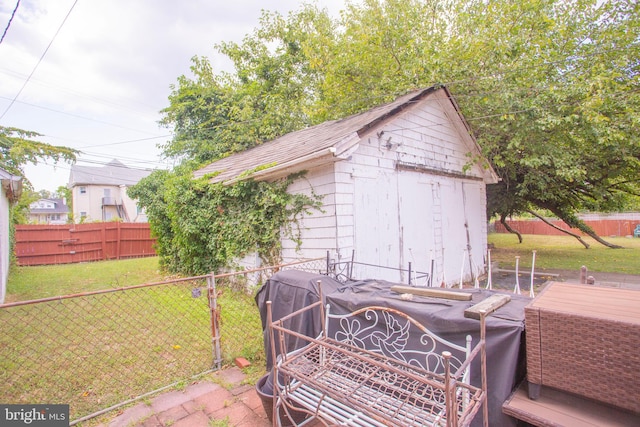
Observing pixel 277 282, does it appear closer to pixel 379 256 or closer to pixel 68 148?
pixel 379 256

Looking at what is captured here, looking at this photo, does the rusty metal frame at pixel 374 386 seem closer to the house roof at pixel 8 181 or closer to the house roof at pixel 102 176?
the house roof at pixel 8 181

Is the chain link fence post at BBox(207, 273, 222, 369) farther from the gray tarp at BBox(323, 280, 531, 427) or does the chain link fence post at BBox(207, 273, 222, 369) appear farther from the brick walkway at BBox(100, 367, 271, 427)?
the gray tarp at BBox(323, 280, 531, 427)

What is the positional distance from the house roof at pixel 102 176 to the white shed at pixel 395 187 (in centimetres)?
2550

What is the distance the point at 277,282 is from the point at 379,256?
306 centimetres

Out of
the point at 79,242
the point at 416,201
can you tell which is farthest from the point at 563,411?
the point at 79,242

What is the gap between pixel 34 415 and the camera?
8.21 feet

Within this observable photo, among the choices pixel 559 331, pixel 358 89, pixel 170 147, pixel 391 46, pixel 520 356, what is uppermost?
pixel 391 46

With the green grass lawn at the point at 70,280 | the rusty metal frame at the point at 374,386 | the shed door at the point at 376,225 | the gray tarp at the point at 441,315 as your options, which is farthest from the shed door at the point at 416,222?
the green grass lawn at the point at 70,280

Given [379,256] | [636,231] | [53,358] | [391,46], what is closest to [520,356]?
[379,256]

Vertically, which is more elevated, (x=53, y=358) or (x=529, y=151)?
(x=529, y=151)

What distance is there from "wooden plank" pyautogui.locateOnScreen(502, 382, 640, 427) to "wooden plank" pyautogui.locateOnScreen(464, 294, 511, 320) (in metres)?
0.46

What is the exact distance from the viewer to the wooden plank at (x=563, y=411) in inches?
57.6

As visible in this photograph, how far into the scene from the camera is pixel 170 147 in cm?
1191

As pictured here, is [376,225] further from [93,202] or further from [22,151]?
[93,202]
